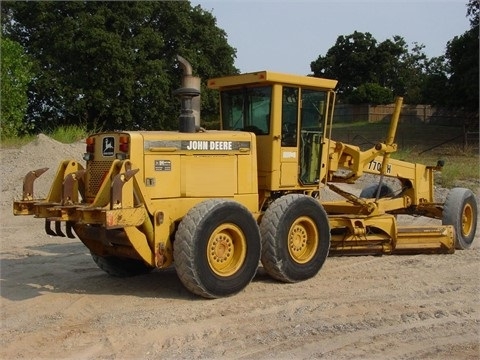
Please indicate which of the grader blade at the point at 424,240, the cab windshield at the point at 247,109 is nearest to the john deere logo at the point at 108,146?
the cab windshield at the point at 247,109

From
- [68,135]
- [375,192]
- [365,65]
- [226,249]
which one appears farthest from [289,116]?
[365,65]

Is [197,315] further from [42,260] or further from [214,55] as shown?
[214,55]

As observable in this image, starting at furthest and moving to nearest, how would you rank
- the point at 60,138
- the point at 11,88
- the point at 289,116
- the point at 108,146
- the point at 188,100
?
1. the point at 11,88
2. the point at 60,138
3. the point at 289,116
4. the point at 188,100
5. the point at 108,146

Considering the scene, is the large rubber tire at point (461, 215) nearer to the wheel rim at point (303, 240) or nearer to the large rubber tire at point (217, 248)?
the wheel rim at point (303, 240)

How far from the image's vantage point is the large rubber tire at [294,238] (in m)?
7.50

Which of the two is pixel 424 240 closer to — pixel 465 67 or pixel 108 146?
pixel 108 146

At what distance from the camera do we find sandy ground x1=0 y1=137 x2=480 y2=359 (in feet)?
17.6

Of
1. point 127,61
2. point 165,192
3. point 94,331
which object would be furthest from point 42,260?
point 127,61

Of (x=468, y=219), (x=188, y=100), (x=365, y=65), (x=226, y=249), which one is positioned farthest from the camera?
(x=365, y=65)

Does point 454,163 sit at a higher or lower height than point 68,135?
lower

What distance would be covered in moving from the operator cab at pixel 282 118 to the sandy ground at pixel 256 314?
139 centimetres

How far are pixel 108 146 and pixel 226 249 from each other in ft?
6.04

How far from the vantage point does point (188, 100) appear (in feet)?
25.2

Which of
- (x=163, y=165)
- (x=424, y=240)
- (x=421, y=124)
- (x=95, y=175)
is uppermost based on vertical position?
(x=421, y=124)
